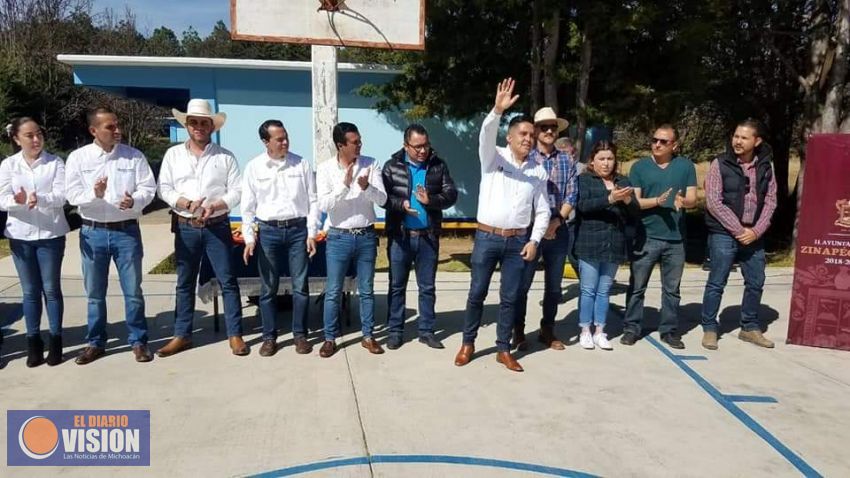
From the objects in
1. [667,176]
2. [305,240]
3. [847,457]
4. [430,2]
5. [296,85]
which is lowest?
[847,457]

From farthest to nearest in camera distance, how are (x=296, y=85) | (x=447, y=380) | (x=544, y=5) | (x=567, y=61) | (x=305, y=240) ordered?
(x=296, y=85)
(x=567, y=61)
(x=544, y=5)
(x=305, y=240)
(x=447, y=380)

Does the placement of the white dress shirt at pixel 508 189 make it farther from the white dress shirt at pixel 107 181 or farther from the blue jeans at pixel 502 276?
the white dress shirt at pixel 107 181

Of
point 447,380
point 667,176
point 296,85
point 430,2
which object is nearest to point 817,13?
point 430,2

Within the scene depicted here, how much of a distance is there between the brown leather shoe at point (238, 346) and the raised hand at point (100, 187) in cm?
145

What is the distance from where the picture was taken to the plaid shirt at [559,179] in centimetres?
504

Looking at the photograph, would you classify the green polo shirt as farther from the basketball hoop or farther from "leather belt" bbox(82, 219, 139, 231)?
"leather belt" bbox(82, 219, 139, 231)

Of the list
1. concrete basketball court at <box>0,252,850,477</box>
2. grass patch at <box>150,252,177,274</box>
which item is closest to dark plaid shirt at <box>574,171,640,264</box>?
concrete basketball court at <box>0,252,850,477</box>

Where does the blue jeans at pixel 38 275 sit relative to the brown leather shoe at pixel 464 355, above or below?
above

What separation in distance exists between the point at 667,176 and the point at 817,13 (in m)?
7.55

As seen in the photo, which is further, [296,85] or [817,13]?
[296,85]

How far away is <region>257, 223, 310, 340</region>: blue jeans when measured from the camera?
491cm

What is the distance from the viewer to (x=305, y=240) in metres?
5.00

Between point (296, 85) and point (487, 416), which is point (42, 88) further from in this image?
point (487, 416)

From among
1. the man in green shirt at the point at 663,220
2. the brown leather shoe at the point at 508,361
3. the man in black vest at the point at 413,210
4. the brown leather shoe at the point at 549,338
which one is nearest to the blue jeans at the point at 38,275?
the man in black vest at the point at 413,210
